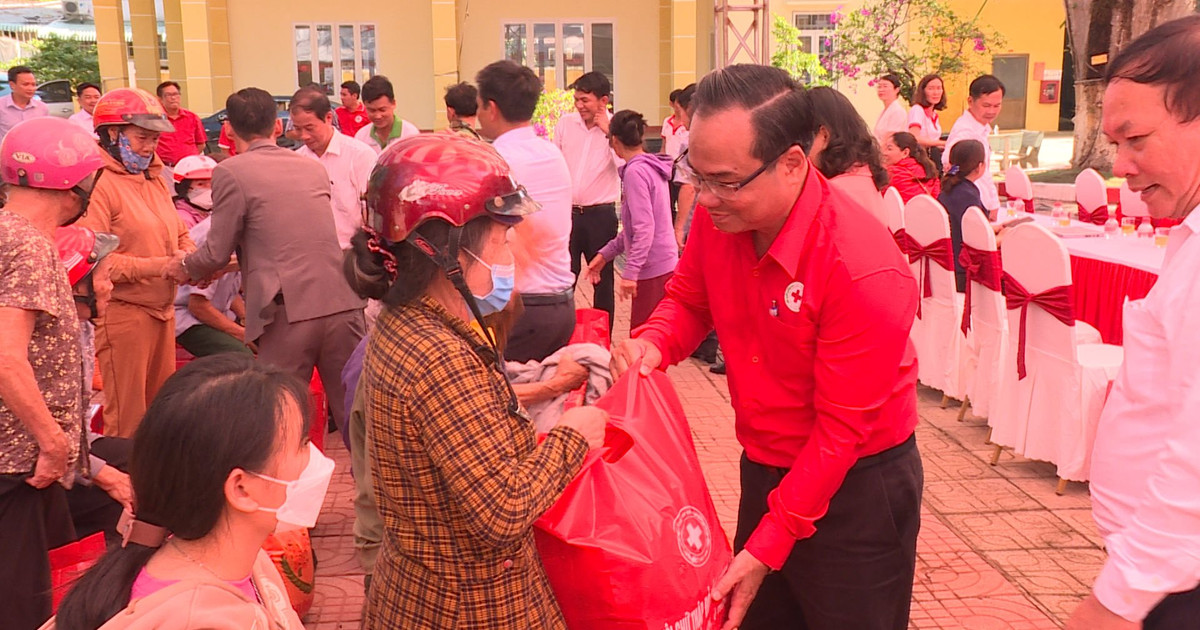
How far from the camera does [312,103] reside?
561 centimetres

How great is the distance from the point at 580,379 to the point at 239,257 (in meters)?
2.13

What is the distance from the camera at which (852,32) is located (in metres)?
18.5

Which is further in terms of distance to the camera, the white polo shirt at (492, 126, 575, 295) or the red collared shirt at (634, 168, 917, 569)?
the white polo shirt at (492, 126, 575, 295)

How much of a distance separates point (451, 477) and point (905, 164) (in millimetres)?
6588

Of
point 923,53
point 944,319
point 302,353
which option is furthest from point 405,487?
point 923,53

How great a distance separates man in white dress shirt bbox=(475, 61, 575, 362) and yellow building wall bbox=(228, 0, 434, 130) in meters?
17.1

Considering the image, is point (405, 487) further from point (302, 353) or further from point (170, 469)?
point (302, 353)

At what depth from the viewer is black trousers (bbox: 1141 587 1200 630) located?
58.6 inches

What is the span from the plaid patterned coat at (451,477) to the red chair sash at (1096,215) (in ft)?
23.4

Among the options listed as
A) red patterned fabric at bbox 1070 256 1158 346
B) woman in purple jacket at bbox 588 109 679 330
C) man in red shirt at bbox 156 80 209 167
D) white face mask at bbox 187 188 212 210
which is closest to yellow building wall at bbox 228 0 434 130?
man in red shirt at bbox 156 80 209 167

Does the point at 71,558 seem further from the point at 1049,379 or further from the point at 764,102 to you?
the point at 1049,379

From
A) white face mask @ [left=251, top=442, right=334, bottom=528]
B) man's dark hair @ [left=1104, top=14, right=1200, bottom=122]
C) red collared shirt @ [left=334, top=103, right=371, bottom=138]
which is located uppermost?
man's dark hair @ [left=1104, top=14, right=1200, bottom=122]

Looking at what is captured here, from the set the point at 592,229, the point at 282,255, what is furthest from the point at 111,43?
the point at 282,255

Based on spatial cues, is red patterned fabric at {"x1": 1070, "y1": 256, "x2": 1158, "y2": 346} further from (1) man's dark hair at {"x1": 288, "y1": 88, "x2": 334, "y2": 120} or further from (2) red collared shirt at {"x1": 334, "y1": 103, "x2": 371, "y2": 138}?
(2) red collared shirt at {"x1": 334, "y1": 103, "x2": 371, "y2": 138}
